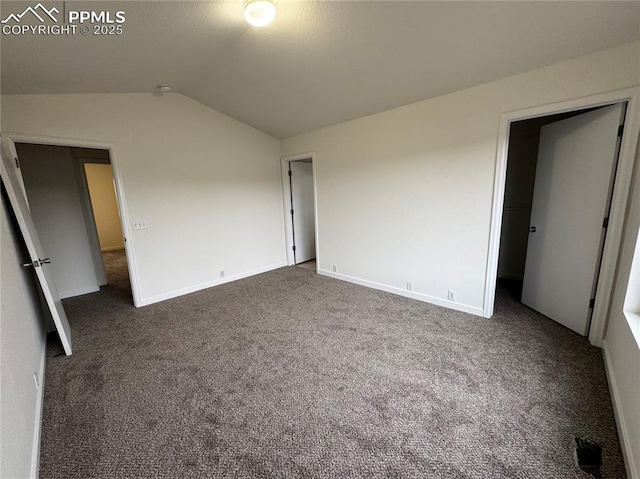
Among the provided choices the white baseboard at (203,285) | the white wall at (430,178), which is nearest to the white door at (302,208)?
the white baseboard at (203,285)

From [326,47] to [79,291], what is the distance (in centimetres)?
481

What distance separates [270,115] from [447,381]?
12.3 feet

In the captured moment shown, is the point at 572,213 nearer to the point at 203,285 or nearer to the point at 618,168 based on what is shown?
the point at 618,168

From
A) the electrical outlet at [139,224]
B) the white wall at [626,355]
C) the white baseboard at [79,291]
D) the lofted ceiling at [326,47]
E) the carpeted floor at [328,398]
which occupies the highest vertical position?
the lofted ceiling at [326,47]

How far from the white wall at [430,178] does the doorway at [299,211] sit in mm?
841

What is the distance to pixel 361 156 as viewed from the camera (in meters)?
3.53

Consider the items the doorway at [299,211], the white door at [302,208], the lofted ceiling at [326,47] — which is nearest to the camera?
the lofted ceiling at [326,47]

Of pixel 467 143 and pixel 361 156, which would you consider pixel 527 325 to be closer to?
pixel 467 143

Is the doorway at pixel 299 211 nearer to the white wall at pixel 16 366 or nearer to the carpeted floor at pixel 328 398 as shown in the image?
the carpeted floor at pixel 328 398

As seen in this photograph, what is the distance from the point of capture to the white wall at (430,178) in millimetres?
2143

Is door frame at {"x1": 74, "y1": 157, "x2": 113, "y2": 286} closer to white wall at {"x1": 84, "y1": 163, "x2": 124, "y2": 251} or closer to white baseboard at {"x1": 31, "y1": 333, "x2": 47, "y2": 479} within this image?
white baseboard at {"x1": 31, "y1": 333, "x2": 47, "y2": 479}

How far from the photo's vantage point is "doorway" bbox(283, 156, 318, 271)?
485cm

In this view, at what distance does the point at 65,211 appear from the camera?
379 cm

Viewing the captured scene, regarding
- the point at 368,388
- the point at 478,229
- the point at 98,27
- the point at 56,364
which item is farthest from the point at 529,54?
the point at 56,364
